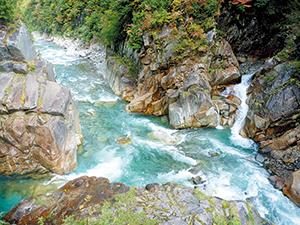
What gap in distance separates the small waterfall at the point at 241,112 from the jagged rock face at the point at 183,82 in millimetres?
469

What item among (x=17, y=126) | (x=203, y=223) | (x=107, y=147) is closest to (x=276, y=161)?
(x=203, y=223)

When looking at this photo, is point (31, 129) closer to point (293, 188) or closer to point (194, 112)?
point (194, 112)

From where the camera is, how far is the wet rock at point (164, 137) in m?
10.3

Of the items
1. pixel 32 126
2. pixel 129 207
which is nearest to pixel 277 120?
pixel 129 207

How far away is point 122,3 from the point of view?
590 inches

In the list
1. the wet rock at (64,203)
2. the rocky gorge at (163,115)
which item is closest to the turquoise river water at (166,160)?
the rocky gorge at (163,115)

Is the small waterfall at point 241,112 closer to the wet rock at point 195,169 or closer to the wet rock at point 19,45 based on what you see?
the wet rock at point 195,169

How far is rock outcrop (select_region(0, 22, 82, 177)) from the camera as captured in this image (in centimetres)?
679

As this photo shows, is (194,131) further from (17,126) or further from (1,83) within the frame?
(1,83)

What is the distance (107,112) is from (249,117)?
10.2 meters

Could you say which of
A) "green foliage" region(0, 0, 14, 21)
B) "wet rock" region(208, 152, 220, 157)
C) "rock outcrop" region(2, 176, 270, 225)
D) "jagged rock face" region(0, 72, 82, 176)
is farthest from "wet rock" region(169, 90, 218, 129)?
"green foliage" region(0, 0, 14, 21)

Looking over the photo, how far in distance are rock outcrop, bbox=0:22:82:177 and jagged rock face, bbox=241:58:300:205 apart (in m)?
9.82

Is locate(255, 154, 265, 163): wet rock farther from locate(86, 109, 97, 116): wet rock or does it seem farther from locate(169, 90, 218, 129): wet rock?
locate(86, 109, 97, 116): wet rock

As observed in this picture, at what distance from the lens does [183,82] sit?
12094 millimetres
